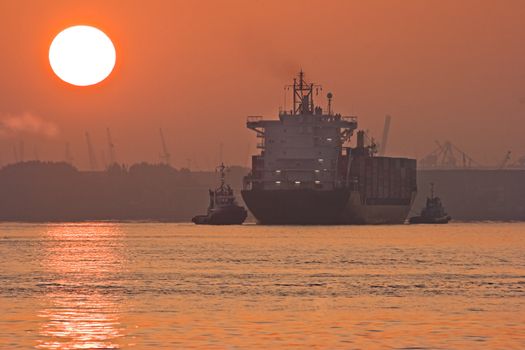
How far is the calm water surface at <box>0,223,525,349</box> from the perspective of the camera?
41.6m

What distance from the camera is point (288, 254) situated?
107 metres

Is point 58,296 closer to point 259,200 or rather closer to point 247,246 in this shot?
point 247,246

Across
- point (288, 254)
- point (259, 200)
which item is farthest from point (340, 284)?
point (259, 200)

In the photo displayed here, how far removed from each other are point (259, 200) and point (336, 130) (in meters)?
16.0

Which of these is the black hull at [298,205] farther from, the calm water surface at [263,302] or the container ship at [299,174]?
the calm water surface at [263,302]

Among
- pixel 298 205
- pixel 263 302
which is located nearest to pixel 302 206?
pixel 298 205

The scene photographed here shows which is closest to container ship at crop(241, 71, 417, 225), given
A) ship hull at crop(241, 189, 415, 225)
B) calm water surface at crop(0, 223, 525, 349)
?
ship hull at crop(241, 189, 415, 225)

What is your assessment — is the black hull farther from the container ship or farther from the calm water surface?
the calm water surface

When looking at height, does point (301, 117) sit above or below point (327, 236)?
above

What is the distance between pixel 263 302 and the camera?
182ft

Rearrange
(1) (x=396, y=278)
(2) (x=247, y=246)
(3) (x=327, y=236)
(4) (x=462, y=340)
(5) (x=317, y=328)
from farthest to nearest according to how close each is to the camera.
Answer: (3) (x=327, y=236), (2) (x=247, y=246), (1) (x=396, y=278), (5) (x=317, y=328), (4) (x=462, y=340)

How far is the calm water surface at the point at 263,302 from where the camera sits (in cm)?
4162

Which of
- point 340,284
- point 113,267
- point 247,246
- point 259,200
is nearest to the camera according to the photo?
point 340,284

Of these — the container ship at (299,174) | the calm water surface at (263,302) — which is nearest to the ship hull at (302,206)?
the container ship at (299,174)
